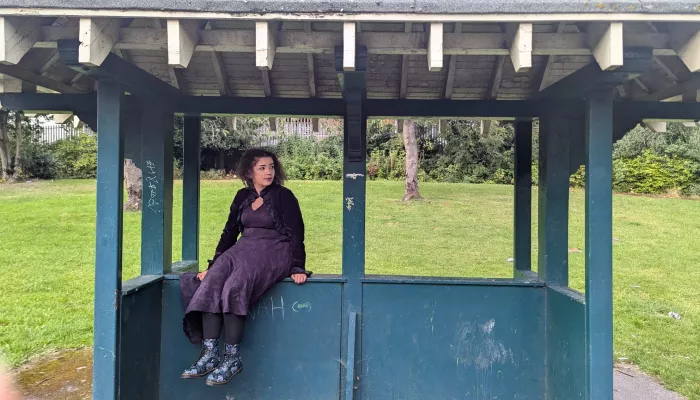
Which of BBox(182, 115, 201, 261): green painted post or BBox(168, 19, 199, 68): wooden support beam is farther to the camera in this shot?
BBox(182, 115, 201, 261): green painted post

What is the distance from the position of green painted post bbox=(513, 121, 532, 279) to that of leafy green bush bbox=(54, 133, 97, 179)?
22.8 meters

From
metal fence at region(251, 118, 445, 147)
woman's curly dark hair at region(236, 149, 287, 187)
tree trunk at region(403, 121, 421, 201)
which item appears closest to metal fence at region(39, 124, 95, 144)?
metal fence at region(251, 118, 445, 147)

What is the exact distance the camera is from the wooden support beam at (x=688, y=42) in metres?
2.29

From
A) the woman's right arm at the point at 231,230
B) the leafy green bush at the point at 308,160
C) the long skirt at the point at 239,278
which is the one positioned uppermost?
the leafy green bush at the point at 308,160

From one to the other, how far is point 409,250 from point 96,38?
32.0 feet

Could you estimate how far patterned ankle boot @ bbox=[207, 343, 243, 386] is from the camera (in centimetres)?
310

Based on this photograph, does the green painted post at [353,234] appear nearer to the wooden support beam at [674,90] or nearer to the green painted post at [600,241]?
the green painted post at [600,241]

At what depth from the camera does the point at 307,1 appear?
2.18 metres

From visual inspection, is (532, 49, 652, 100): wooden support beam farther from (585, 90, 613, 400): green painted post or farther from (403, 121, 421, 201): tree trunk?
(403, 121, 421, 201): tree trunk

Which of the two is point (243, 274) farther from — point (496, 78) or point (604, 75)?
point (604, 75)

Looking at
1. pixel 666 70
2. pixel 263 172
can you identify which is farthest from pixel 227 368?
pixel 666 70

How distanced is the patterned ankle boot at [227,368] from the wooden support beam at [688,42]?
9.82ft

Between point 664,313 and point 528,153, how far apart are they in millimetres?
5240

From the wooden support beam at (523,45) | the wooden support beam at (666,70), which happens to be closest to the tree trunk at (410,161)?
the wooden support beam at (666,70)
